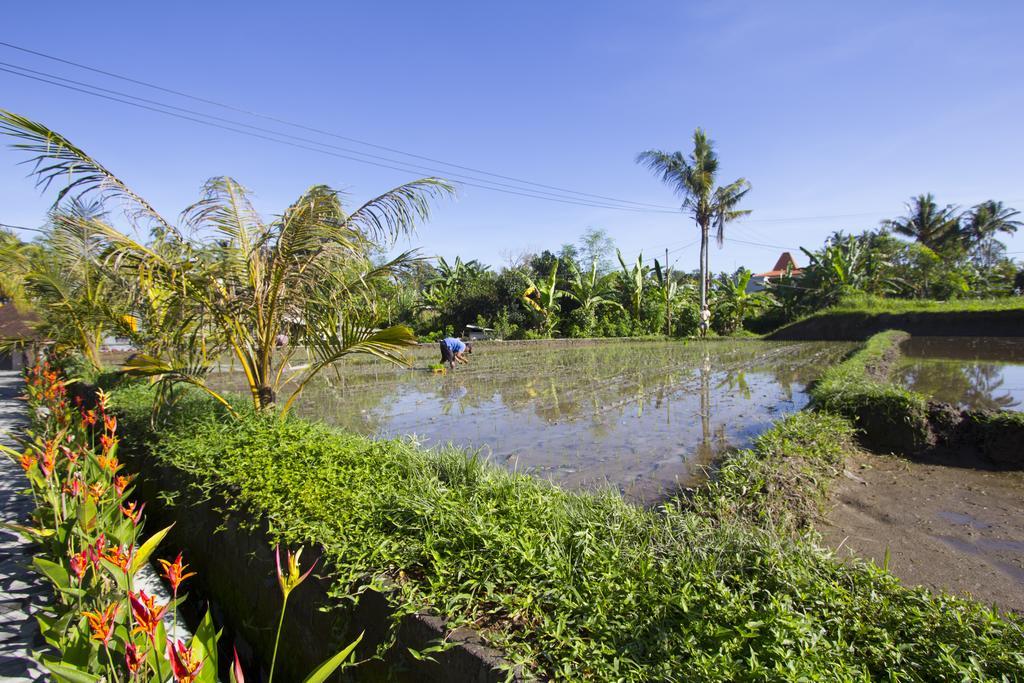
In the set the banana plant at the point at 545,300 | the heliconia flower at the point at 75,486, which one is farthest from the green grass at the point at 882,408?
the banana plant at the point at 545,300

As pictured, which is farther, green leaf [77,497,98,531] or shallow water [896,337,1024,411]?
shallow water [896,337,1024,411]

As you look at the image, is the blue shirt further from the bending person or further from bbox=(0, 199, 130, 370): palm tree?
bbox=(0, 199, 130, 370): palm tree

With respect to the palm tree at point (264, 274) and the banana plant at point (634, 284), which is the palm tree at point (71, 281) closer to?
the palm tree at point (264, 274)

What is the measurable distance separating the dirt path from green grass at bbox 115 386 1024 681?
71 cm

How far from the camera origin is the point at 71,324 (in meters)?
10.4

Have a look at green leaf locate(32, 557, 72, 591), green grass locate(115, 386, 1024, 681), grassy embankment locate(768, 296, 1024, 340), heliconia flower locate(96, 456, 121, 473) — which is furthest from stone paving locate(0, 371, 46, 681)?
grassy embankment locate(768, 296, 1024, 340)

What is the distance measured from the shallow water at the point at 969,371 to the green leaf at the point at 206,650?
30.5 feet

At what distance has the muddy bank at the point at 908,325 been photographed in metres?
21.5

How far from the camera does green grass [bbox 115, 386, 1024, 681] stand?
5.70 feet

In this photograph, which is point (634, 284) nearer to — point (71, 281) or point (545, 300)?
point (545, 300)

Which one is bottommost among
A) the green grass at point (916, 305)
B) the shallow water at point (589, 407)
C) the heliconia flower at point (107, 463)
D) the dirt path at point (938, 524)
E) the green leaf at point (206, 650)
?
the dirt path at point (938, 524)

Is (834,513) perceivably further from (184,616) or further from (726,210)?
(726,210)

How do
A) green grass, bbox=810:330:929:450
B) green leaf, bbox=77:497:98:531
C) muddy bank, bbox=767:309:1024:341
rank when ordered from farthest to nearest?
muddy bank, bbox=767:309:1024:341 → green grass, bbox=810:330:929:450 → green leaf, bbox=77:497:98:531

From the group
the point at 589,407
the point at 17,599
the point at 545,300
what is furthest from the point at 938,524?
the point at 545,300
